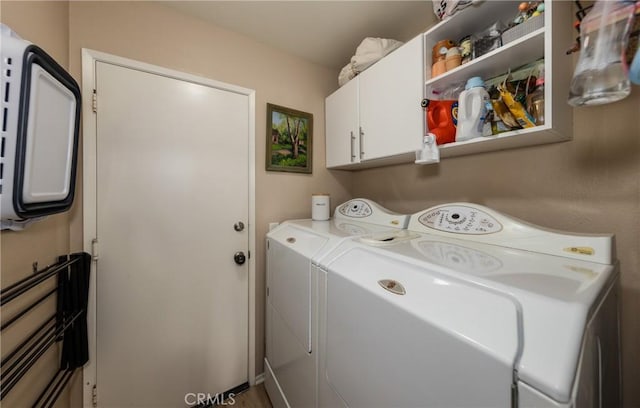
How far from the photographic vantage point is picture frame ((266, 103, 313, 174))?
5.57 ft

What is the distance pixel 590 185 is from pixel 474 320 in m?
0.94

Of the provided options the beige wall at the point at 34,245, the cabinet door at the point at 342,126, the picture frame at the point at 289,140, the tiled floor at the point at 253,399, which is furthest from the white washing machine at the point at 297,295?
the beige wall at the point at 34,245

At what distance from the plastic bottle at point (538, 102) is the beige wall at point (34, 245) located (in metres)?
1.90

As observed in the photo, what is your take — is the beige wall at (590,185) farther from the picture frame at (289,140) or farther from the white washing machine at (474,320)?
the picture frame at (289,140)

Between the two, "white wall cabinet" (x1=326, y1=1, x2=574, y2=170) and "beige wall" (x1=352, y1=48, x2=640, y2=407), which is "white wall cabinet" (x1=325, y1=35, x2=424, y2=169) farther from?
"beige wall" (x1=352, y1=48, x2=640, y2=407)

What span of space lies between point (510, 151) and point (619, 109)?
35 centimetres

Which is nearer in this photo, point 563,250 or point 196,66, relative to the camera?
point 563,250

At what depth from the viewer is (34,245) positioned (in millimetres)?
Answer: 885

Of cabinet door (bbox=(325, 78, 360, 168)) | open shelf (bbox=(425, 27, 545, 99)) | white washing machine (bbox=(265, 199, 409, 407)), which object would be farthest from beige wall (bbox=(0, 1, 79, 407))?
open shelf (bbox=(425, 27, 545, 99))

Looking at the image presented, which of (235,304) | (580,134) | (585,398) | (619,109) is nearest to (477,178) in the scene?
(580,134)

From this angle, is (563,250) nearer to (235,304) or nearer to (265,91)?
(235,304)

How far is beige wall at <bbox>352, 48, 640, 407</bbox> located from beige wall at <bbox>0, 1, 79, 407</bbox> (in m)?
2.03

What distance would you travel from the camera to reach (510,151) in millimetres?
1134

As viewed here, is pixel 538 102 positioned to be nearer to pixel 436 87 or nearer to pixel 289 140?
pixel 436 87
